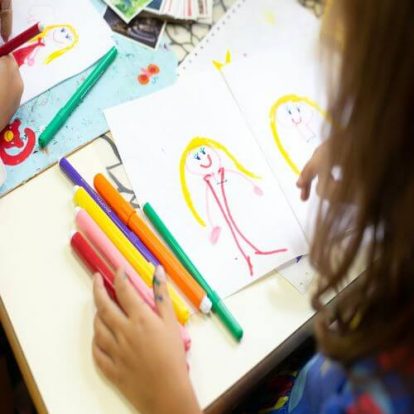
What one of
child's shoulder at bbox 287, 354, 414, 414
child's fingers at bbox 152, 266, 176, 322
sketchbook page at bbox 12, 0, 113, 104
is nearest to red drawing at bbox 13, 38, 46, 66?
sketchbook page at bbox 12, 0, 113, 104

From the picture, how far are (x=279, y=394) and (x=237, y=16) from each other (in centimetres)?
46

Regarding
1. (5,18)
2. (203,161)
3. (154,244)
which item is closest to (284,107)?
(203,161)

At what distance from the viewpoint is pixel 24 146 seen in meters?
0.56

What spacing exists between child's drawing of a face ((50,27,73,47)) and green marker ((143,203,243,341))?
0.75ft

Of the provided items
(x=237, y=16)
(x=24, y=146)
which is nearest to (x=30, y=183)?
(x=24, y=146)

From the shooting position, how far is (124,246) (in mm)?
500

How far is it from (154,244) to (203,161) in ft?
0.36

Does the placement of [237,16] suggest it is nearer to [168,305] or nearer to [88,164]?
[88,164]

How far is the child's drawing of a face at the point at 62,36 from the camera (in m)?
0.62

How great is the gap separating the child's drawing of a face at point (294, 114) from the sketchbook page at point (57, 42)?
0.21m

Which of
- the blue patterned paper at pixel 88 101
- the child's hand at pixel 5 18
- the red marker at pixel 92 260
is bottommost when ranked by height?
the red marker at pixel 92 260

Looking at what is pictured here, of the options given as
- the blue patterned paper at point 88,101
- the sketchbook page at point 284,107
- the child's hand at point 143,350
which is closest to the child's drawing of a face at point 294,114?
the sketchbook page at point 284,107

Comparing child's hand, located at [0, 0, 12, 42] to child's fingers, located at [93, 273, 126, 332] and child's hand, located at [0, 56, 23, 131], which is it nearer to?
child's hand, located at [0, 56, 23, 131]

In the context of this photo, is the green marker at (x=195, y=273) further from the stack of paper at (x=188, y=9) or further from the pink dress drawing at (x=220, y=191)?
the stack of paper at (x=188, y=9)
